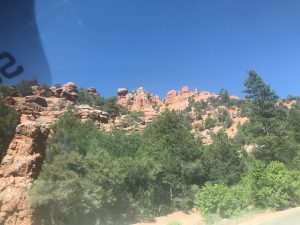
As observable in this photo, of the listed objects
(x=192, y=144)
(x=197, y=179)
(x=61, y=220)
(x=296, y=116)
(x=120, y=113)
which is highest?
(x=120, y=113)

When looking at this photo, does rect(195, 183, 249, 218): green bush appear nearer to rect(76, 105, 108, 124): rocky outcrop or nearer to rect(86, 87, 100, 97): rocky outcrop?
rect(76, 105, 108, 124): rocky outcrop

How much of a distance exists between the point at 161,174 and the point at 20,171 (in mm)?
20785

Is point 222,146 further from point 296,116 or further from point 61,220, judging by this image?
point 61,220

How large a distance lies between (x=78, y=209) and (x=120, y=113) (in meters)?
88.8

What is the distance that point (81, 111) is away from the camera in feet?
275

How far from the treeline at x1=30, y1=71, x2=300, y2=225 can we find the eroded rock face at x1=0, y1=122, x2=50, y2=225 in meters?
0.59

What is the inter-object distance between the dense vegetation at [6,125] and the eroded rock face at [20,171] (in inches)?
416

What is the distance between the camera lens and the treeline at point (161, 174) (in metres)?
24.3

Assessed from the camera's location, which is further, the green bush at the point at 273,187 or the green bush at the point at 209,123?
the green bush at the point at 209,123

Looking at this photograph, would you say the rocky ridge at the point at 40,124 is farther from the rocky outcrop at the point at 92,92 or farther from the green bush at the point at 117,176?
the green bush at the point at 117,176


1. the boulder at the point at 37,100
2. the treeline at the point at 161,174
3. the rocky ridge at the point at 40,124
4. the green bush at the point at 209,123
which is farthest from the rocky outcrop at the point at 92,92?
the treeline at the point at 161,174

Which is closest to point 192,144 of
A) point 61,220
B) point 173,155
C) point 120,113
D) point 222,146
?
point 173,155

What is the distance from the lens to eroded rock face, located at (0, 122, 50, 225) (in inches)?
779

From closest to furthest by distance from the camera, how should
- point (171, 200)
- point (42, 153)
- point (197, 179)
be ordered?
point (42, 153), point (171, 200), point (197, 179)
